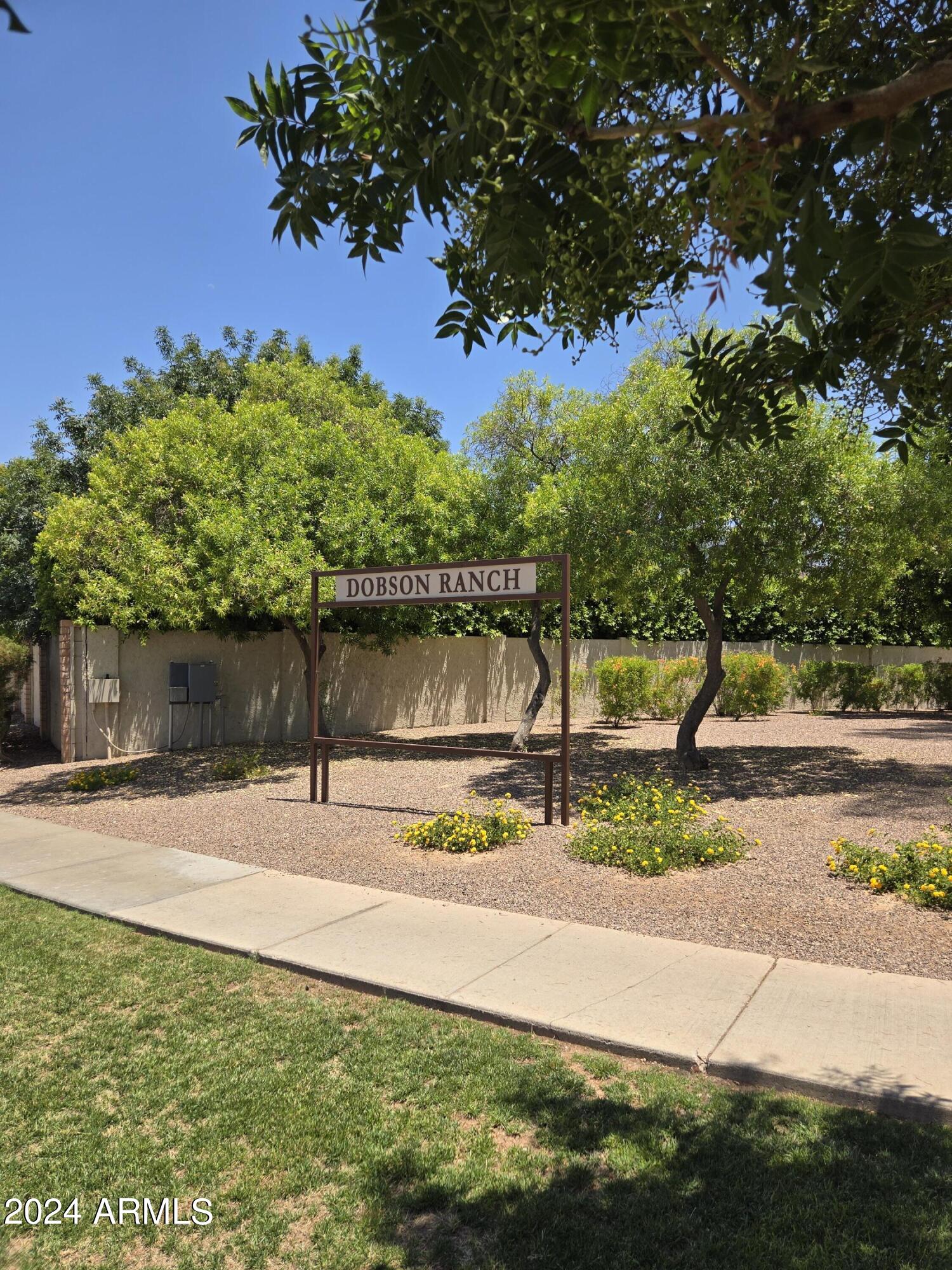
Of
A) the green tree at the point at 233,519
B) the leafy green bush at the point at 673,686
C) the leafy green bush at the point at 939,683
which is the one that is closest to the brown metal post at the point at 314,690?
the green tree at the point at 233,519

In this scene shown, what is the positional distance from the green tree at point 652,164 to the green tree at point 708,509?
19.6 feet

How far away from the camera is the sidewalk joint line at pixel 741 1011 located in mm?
3867

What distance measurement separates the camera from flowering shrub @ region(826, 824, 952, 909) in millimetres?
6062

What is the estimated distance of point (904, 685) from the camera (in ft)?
81.7

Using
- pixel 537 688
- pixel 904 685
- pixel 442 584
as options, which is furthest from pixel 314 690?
pixel 904 685

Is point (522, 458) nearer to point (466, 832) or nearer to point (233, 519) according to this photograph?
point (233, 519)

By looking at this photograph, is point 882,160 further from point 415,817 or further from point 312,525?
point 312,525

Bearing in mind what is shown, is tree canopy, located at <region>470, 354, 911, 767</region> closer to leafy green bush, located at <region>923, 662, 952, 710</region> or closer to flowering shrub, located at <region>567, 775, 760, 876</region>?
flowering shrub, located at <region>567, 775, 760, 876</region>

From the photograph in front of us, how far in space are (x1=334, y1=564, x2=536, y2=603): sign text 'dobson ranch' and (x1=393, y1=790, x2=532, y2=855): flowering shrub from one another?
2271 millimetres

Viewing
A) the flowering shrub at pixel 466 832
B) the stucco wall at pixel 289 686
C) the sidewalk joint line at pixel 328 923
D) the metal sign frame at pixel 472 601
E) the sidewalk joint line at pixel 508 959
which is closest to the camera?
the sidewalk joint line at pixel 508 959

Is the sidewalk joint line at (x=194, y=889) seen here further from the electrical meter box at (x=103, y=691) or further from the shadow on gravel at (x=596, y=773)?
the electrical meter box at (x=103, y=691)

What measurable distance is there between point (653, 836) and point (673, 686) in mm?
15085

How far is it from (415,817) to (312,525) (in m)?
5.69

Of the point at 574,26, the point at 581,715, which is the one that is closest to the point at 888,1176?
the point at 574,26
